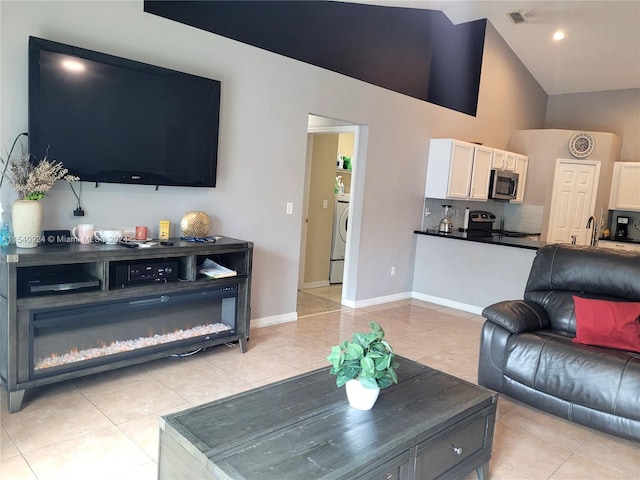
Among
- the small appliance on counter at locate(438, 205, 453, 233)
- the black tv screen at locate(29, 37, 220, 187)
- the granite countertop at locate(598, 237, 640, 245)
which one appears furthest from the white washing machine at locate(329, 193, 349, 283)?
the granite countertop at locate(598, 237, 640, 245)

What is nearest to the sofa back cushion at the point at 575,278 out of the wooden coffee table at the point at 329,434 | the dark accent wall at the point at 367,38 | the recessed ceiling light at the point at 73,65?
the wooden coffee table at the point at 329,434

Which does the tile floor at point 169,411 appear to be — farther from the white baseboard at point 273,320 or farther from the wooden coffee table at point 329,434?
the wooden coffee table at point 329,434

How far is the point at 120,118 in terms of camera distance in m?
3.00

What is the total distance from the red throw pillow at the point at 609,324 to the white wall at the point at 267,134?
251 cm

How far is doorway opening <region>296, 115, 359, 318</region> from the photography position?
219 inches

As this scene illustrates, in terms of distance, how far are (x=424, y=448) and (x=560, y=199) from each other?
21.5 feet

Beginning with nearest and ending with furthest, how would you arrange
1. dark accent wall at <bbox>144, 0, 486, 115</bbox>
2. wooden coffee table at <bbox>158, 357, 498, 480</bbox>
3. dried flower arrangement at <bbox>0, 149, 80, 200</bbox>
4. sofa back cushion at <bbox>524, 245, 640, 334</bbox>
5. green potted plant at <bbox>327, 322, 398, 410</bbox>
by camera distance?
wooden coffee table at <bbox>158, 357, 498, 480</bbox> → green potted plant at <bbox>327, 322, 398, 410</bbox> → dried flower arrangement at <bbox>0, 149, 80, 200</bbox> → sofa back cushion at <bbox>524, 245, 640, 334</bbox> → dark accent wall at <bbox>144, 0, 486, 115</bbox>

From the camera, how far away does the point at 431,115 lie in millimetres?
5793

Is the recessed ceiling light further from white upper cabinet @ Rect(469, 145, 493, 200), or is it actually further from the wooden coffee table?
white upper cabinet @ Rect(469, 145, 493, 200)

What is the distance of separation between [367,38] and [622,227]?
526cm

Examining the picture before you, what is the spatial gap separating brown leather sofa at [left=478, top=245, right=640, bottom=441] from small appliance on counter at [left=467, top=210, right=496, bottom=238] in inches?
123

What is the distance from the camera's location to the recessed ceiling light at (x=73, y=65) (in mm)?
2731

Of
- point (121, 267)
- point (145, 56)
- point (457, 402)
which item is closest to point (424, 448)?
point (457, 402)

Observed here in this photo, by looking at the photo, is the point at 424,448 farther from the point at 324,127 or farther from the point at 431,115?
the point at 431,115
